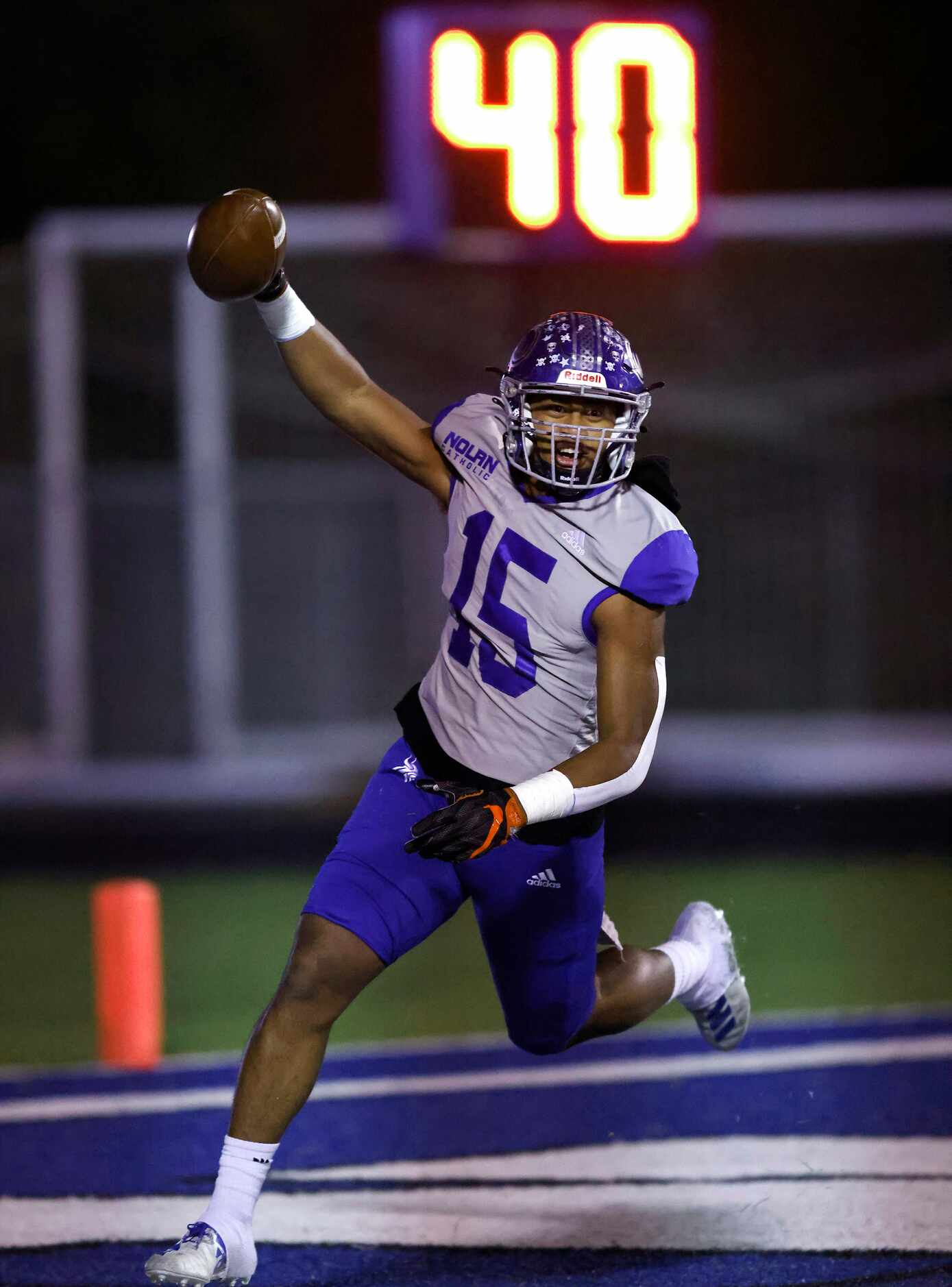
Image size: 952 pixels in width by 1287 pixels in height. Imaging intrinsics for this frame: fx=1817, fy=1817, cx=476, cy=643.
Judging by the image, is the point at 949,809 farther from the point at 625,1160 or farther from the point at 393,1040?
the point at 625,1160

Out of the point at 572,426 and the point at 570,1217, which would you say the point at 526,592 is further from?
the point at 570,1217

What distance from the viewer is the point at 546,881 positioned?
12.3 ft

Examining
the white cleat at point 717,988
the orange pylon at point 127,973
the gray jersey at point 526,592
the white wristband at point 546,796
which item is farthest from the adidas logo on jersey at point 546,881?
the orange pylon at point 127,973

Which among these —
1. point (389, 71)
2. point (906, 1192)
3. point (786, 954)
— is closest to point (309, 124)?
point (389, 71)

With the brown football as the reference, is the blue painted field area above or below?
below

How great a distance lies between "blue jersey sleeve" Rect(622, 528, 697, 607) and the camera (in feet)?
11.6

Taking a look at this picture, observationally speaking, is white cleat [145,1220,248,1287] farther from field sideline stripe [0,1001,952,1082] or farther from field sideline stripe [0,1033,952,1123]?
field sideline stripe [0,1001,952,1082]

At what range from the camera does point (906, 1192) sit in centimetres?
411

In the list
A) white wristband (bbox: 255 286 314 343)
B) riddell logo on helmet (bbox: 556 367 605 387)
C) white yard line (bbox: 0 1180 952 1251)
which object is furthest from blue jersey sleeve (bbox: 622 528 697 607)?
white yard line (bbox: 0 1180 952 1251)

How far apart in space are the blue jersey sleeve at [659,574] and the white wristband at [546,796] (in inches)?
15.6

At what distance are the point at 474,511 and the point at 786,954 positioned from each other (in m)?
3.86

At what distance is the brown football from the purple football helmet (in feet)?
1.87

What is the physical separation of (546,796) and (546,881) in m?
0.44

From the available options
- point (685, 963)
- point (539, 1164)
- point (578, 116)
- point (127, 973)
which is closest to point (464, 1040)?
point (127, 973)
